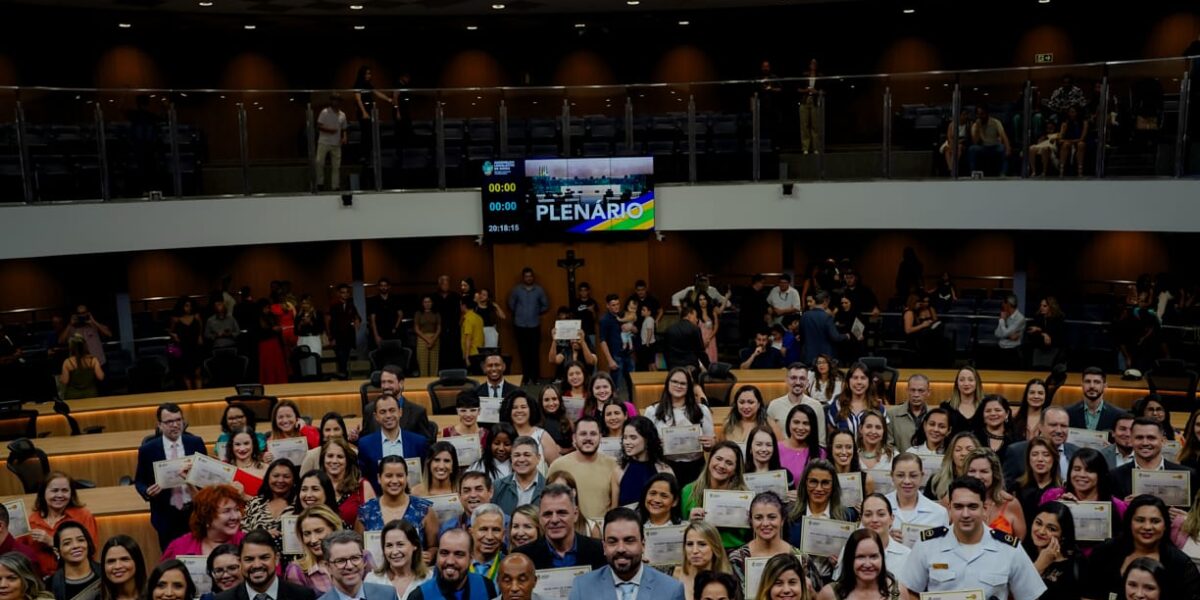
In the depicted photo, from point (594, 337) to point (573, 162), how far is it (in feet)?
7.76

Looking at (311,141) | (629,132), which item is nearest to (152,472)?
(311,141)

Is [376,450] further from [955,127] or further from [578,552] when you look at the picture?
[955,127]

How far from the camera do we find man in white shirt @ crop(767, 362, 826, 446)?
9.70m

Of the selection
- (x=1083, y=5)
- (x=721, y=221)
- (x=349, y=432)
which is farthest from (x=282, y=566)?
(x=1083, y=5)

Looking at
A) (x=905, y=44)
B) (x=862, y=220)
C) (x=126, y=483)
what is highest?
(x=905, y=44)

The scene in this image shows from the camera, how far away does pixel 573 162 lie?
1609 centimetres

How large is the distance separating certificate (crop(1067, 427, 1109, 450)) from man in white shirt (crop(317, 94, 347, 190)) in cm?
1037

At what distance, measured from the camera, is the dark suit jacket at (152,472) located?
346 inches

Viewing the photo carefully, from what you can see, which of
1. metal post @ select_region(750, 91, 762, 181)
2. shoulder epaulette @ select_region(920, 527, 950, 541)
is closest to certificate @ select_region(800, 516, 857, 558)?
shoulder epaulette @ select_region(920, 527, 950, 541)

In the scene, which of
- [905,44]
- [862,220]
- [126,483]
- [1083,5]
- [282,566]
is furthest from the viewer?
[905,44]

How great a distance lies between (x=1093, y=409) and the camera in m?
9.73

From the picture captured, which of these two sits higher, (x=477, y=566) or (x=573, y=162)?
(x=573, y=162)

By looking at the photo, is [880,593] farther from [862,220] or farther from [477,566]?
[862,220]

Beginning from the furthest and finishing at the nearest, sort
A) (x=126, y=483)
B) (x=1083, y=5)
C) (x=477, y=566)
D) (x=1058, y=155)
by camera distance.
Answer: (x=1083, y=5), (x=1058, y=155), (x=126, y=483), (x=477, y=566)
